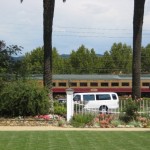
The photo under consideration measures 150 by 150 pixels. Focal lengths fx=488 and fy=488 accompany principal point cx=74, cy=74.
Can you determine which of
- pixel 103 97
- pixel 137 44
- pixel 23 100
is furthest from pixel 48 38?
pixel 103 97

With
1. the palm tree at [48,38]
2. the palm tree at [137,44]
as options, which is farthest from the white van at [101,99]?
the palm tree at [48,38]

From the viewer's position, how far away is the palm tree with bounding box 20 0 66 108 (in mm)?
26531

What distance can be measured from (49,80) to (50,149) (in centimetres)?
1399

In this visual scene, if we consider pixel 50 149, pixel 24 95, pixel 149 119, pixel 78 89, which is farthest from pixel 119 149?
pixel 78 89

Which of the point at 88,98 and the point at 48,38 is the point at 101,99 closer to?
the point at 88,98

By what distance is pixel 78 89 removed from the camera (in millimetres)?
77562

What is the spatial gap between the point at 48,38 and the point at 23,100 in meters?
4.55

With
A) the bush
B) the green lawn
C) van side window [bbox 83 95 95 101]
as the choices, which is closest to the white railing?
the bush

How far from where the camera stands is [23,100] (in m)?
23.7

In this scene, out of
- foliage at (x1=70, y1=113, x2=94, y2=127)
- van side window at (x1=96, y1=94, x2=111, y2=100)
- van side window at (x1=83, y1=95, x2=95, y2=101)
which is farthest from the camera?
van side window at (x1=83, y1=95, x2=95, y2=101)

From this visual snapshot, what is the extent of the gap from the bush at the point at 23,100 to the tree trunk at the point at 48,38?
6.77ft

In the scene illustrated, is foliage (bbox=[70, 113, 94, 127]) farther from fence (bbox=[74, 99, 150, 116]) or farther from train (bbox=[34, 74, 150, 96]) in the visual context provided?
train (bbox=[34, 74, 150, 96])

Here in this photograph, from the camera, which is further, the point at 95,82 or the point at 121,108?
the point at 95,82

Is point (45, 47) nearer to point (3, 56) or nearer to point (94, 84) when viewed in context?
point (3, 56)
